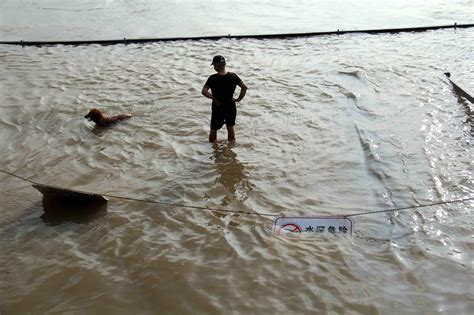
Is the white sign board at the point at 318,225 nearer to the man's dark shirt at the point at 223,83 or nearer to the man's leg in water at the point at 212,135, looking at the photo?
the man's dark shirt at the point at 223,83

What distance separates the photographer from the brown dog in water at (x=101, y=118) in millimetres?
7920

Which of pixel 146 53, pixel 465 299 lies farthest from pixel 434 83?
pixel 146 53

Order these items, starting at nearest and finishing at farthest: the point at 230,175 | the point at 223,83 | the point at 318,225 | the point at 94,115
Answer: the point at 318,225
the point at 230,175
the point at 223,83
the point at 94,115

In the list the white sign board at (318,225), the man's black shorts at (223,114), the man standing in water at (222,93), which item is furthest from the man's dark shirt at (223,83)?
the white sign board at (318,225)

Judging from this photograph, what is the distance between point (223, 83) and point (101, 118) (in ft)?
8.76

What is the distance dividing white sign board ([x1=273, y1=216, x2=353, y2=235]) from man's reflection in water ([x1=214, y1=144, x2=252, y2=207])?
0.98 meters

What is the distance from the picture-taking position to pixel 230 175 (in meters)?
6.46

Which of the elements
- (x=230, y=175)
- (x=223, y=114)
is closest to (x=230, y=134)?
(x=223, y=114)

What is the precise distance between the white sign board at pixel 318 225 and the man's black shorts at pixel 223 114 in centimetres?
262

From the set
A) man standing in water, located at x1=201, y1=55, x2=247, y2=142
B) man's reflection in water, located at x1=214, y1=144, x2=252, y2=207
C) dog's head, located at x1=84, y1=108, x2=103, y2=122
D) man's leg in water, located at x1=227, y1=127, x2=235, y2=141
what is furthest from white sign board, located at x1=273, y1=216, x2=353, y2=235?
dog's head, located at x1=84, y1=108, x2=103, y2=122

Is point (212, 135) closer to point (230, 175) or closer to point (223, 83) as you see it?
point (223, 83)

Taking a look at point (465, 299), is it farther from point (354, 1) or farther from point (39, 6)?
point (39, 6)

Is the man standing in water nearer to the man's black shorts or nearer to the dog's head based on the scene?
the man's black shorts

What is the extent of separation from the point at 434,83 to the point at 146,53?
815 centimetres
